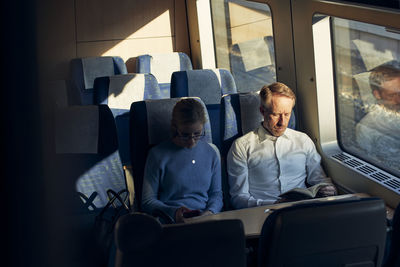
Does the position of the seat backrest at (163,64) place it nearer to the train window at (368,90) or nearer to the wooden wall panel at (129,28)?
the wooden wall panel at (129,28)

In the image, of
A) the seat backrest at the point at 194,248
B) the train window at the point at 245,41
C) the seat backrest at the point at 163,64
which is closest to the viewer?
the seat backrest at the point at 194,248

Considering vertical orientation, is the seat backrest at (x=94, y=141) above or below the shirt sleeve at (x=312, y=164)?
above

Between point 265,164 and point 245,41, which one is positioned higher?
point 245,41

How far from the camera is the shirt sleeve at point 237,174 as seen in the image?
2.51m

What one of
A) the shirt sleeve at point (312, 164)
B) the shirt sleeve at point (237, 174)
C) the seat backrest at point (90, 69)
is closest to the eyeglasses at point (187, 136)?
the shirt sleeve at point (237, 174)

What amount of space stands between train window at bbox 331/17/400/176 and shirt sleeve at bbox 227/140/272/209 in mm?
682

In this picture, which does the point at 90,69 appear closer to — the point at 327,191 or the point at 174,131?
the point at 174,131

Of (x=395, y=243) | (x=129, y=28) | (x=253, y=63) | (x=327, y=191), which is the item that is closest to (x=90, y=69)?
(x=129, y=28)

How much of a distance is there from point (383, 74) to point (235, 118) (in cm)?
85

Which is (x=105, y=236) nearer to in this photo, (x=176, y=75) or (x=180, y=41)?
(x=176, y=75)

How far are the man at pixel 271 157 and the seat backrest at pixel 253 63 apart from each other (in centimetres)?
158

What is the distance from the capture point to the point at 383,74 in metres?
2.38

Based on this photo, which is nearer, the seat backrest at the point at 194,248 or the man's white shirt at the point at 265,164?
the seat backrest at the point at 194,248

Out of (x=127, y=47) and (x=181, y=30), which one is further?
(x=181, y=30)
